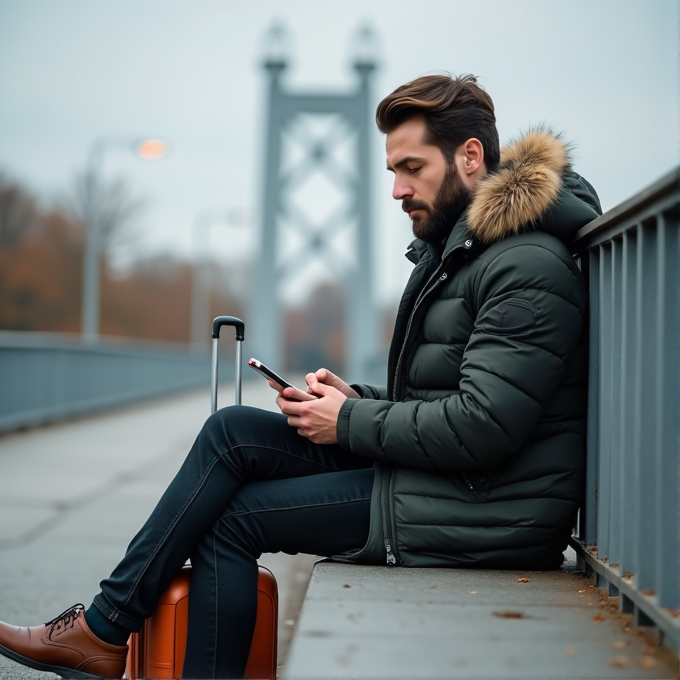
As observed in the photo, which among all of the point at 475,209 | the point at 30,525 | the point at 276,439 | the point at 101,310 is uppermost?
the point at 101,310

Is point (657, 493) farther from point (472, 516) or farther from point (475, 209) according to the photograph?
point (475, 209)

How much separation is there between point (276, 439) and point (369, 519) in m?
0.34

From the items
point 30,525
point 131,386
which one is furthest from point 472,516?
point 131,386

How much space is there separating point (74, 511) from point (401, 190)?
3.89 metres

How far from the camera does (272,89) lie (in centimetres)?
3150

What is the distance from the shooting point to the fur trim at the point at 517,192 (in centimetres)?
229

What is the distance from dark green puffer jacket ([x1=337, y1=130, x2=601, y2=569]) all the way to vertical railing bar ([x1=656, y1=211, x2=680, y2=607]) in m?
0.41

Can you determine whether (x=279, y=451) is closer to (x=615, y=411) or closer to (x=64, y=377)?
(x=615, y=411)

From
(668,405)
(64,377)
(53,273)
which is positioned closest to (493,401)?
(668,405)

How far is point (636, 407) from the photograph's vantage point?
6.24 feet

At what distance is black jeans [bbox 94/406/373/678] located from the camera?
230 cm

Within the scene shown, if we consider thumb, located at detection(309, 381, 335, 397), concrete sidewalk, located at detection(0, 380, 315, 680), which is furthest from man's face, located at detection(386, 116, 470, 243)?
concrete sidewalk, located at detection(0, 380, 315, 680)

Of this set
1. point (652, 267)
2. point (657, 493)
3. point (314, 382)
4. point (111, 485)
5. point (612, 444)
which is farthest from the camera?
point (111, 485)

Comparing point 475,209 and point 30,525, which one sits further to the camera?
point 30,525
